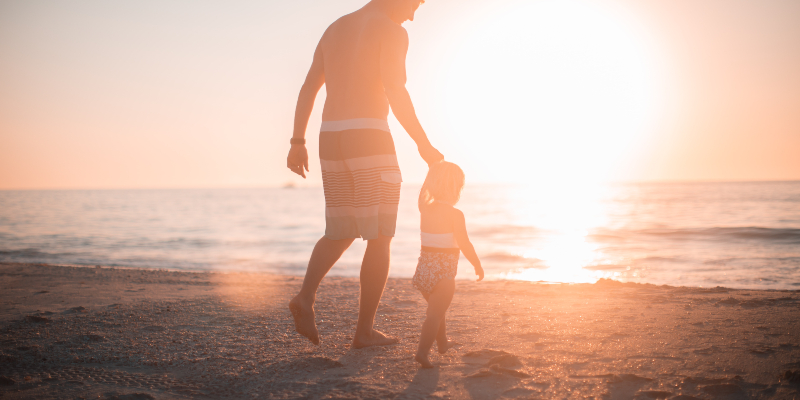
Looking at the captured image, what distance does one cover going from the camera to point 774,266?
24.7 feet

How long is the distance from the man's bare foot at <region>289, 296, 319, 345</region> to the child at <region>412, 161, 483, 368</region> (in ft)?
1.87

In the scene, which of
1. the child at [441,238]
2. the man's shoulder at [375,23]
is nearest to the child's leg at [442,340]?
the child at [441,238]

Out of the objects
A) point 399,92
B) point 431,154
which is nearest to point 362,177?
point 431,154

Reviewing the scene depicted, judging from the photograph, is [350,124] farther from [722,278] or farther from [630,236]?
[630,236]

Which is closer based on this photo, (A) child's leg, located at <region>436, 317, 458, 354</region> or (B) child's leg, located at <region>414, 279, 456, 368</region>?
(B) child's leg, located at <region>414, 279, 456, 368</region>

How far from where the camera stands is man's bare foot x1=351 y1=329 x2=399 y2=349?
2535mm

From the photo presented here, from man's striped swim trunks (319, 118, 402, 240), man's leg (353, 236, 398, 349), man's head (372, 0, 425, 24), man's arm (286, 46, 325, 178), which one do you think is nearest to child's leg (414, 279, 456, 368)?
man's leg (353, 236, 398, 349)

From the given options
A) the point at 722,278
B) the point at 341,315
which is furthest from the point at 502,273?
the point at 341,315

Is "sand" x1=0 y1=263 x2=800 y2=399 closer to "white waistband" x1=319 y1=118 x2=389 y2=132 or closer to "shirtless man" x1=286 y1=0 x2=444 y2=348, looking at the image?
"shirtless man" x1=286 y1=0 x2=444 y2=348

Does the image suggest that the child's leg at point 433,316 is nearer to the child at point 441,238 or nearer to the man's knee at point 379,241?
the child at point 441,238

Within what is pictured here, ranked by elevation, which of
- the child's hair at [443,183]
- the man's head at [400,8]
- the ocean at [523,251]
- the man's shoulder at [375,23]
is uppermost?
the man's head at [400,8]

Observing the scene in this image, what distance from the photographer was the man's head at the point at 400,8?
256 cm

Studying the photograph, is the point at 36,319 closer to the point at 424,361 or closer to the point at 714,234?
the point at 424,361

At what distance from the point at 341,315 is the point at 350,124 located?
167 cm
